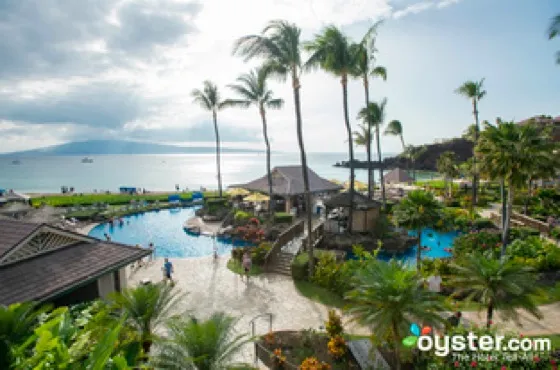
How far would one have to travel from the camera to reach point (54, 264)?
10305 mm

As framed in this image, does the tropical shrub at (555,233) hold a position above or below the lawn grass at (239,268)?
above

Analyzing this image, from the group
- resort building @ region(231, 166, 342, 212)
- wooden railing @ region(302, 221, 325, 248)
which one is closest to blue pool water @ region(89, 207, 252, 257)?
wooden railing @ region(302, 221, 325, 248)

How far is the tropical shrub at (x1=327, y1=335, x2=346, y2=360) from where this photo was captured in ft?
31.2

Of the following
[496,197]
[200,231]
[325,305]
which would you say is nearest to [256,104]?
[200,231]

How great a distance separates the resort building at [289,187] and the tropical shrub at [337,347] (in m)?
20.7

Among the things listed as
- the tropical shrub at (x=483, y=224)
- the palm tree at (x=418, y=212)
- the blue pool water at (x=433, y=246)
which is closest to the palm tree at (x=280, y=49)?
the palm tree at (x=418, y=212)

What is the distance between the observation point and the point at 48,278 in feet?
31.2

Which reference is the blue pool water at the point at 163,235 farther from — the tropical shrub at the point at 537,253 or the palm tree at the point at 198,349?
the tropical shrub at the point at 537,253

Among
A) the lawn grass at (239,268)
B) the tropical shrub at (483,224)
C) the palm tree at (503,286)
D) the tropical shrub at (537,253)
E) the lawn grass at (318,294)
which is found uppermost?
the palm tree at (503,286)

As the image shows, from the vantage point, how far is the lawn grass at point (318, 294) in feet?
45.7

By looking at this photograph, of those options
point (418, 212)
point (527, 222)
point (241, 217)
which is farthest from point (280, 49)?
point (527, 222)

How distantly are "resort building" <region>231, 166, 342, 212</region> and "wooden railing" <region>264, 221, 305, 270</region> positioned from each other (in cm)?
944

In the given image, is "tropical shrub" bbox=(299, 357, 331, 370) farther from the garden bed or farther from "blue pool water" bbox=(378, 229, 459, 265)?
"blue pool water" bbox=(378, 229, 459, 265)

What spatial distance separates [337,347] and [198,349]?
4800mm
